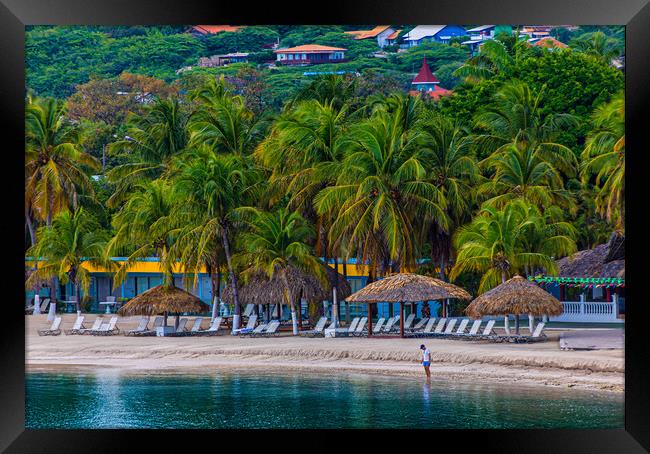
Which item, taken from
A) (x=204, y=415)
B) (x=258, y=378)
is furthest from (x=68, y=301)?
(x=204, y=415)

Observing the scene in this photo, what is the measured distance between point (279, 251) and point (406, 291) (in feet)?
12.6

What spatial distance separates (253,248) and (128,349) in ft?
13.1

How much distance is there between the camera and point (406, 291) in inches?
956

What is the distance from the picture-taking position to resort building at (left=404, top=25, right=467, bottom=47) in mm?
85000

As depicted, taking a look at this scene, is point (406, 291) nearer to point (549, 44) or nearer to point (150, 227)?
point (150, 227)

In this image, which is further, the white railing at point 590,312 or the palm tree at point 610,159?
the white railing at point 590,312

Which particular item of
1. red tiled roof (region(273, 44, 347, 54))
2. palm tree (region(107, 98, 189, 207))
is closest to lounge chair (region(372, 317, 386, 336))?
palm tree (region(107, 98, 189, 207))

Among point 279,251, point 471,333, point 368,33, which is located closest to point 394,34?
point 368,33

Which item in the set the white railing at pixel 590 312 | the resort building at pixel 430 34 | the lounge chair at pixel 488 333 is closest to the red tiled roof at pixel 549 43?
the resort building at pixel 430 34

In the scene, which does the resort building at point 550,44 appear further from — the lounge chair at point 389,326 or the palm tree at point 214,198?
the lounge chair at point 389,326

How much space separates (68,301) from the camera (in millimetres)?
33688

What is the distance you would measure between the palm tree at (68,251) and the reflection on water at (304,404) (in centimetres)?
926
